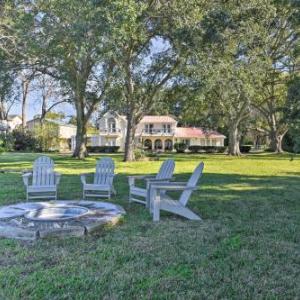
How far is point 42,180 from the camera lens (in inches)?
367

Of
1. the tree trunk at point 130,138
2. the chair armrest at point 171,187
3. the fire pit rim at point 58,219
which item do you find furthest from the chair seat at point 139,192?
the tree trunk at point 130,138

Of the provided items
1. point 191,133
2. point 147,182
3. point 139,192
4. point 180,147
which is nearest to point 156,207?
point 147,182

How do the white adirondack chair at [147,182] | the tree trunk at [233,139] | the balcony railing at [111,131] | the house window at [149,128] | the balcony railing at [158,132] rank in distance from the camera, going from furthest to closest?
the house window at [149,128], the balcony railing at [158,132], the balcony railing at [111,131], the tree trunk at [233,139], the white adirondack chair at [147,182]

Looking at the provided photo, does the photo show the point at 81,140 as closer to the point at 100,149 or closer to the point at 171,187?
the point at 100,149

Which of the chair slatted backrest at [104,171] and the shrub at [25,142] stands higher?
the shrub at [25,142]

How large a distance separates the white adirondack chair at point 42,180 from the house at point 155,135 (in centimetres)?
4464

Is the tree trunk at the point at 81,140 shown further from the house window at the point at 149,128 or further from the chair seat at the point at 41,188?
the house window at the point at 149,128

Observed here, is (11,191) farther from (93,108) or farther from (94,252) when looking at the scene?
(93,108)

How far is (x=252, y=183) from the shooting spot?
514 inches

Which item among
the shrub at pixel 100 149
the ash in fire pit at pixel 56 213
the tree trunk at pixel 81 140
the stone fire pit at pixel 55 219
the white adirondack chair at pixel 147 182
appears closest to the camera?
the stone fire pit at pixel 55 219

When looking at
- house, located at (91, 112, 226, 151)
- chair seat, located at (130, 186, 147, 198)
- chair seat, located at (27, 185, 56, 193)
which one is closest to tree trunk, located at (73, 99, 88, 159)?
chair seat, located at (27, 185, 56, 193)

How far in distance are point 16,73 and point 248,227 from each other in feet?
64.5

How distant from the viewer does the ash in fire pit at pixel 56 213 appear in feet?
20.8

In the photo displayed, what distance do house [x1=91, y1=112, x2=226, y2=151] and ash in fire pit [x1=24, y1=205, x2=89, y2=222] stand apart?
154 feet
